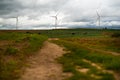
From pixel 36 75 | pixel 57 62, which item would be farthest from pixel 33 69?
pixel 57 62

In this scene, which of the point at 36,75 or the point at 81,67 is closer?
the point at 36,75

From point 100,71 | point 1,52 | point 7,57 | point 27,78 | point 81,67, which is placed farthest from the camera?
point 1,52

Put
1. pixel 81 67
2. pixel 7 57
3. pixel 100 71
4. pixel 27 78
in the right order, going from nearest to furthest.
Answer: pixel 27 78 → pixel 100 71 → pixel 81 67 → pixel 7 57

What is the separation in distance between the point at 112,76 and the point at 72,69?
3.85 meters

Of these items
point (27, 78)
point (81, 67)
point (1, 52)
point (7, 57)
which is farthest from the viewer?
point (1, 52)

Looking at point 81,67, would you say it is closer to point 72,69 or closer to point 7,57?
point 72,69

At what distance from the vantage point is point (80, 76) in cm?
1841

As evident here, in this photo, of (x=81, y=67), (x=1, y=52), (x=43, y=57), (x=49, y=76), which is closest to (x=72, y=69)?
(x=81, y=67)

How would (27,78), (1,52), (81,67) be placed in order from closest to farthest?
(27,78)
(81,67)
(1,52)

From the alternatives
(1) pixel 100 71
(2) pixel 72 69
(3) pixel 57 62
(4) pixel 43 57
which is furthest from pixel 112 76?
(4) pixel 43 57

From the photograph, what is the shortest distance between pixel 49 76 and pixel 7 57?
7804 mm

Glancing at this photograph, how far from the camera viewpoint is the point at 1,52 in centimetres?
2694

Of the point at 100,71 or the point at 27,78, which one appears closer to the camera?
the point at 27,78

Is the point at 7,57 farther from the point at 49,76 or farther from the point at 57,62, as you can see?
the point at 49,76
